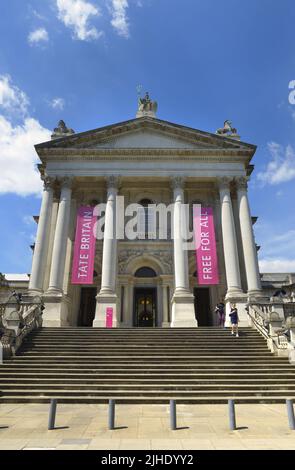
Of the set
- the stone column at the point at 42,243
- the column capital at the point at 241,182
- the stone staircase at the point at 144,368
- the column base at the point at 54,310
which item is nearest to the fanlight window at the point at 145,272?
the column base at the point at 54,310

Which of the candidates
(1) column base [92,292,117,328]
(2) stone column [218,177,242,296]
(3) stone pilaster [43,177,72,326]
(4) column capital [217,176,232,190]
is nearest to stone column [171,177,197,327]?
(2) stone column [218,177,242,296]

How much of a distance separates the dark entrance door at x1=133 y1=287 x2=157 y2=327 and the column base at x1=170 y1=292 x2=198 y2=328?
383cm

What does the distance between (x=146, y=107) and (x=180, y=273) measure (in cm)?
1636

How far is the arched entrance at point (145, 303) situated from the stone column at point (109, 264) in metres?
3.59

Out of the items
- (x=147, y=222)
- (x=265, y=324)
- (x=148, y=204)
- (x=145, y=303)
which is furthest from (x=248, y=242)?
(x=145, y=303)

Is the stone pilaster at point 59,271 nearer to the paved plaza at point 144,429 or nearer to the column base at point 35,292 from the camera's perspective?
the column base at point 35,292

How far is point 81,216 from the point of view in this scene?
23.0 meters

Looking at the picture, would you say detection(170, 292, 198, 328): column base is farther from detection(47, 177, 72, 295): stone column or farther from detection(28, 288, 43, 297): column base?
detection(28, 288, 43, 297): column base

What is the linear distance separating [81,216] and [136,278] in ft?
20.5

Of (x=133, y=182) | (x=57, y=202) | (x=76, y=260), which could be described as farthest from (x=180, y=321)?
(x=57, y=202)

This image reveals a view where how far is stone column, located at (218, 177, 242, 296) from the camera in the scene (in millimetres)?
21156

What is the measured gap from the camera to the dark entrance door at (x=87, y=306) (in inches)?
939

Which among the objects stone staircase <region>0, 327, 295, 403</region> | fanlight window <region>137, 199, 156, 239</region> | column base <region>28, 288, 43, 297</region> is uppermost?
fanlight window <region>137, 199, 156, 239</region>
